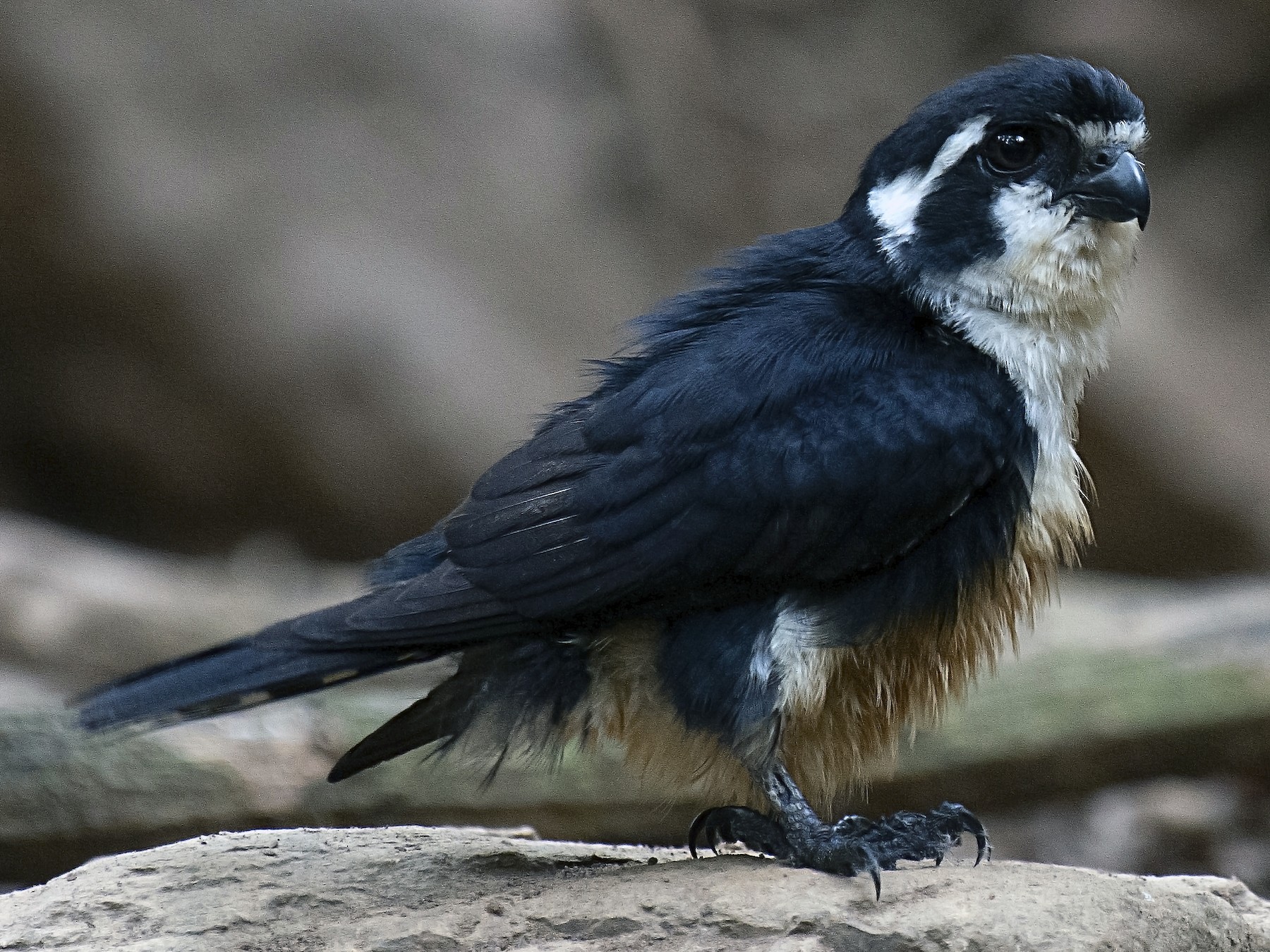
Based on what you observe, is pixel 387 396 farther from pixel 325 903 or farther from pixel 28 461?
pixel 325 903

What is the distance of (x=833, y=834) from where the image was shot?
3549 mm

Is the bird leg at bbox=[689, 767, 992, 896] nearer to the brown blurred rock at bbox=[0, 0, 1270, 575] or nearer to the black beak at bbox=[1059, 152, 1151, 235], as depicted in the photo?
the black beak at bbox=[1059, 152, 1151, 235]

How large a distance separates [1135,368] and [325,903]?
7144 mm

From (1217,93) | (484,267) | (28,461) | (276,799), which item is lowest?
(276,799)

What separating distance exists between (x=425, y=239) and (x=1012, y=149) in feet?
18.7

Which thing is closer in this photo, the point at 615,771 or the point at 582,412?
the point at 582,412

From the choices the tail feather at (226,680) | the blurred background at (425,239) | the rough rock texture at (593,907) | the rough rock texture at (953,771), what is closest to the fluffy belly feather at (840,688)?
the rough rock texture at (593,907)

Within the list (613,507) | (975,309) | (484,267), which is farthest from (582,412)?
(484,267)

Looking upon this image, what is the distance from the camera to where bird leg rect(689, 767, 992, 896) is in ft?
11.5

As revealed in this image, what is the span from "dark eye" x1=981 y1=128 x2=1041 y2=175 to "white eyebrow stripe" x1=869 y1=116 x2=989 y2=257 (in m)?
0.04

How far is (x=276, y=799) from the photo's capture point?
5090 millimetres

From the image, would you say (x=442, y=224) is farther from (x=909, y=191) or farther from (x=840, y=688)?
(x=840, y=688)

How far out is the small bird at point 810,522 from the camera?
137 inches

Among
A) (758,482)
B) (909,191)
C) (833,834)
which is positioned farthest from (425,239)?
(833,834)
